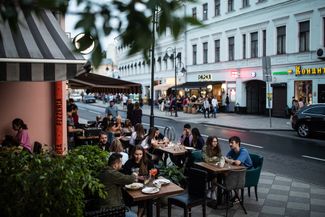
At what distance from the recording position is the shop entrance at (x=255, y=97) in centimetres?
3075

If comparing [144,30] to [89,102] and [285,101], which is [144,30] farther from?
[89,102]

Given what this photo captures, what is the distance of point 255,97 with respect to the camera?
3136 cm

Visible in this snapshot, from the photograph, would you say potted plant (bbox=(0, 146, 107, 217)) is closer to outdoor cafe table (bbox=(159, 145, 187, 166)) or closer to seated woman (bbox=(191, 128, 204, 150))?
outdoor cafe table (bbox=(159, 145, 187, 166))

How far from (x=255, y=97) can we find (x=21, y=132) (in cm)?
2608

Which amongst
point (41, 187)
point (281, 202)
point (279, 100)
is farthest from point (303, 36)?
point (41, 187)

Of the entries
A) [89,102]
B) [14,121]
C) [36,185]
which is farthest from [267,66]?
[89,102]

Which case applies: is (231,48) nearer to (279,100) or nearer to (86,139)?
(279,100)

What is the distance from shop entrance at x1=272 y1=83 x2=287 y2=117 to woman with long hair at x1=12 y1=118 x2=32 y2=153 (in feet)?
73.8

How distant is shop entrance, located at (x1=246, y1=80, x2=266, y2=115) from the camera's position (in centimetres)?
3075

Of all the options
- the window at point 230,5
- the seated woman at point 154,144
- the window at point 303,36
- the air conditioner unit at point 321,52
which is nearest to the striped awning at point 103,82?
the seated woman at point 154,144

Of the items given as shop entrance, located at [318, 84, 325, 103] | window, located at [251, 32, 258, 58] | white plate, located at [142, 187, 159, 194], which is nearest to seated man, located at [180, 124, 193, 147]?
white plate, located at [142, 187, 159, 194]

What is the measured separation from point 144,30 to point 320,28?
25.3m

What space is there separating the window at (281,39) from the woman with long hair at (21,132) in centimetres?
2333

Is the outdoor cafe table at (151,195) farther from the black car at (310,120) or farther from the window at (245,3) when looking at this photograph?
the window at (245,3)
